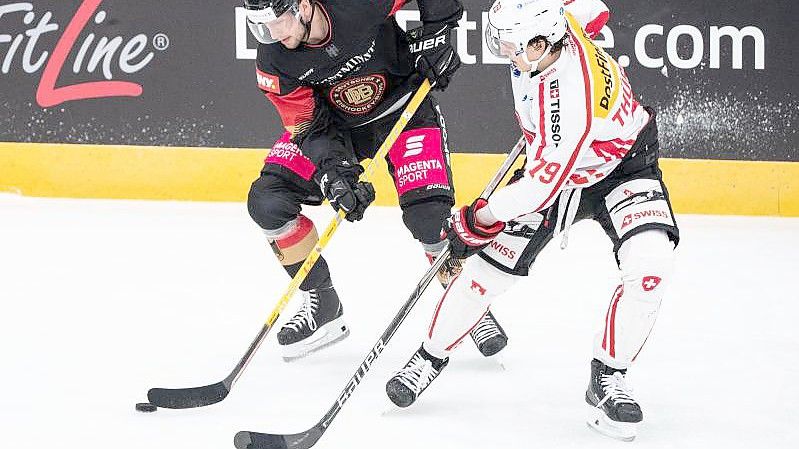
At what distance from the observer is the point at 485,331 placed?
3016 mm

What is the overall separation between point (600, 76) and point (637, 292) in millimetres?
439

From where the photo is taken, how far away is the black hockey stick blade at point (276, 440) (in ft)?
7.79

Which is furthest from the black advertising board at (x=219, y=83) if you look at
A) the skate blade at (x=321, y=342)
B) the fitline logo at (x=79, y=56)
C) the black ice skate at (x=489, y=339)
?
the black ice skate at (x=489, y=339)

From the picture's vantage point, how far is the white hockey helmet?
2342 millimetres

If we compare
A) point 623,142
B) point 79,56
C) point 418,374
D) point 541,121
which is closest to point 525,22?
point 541,121

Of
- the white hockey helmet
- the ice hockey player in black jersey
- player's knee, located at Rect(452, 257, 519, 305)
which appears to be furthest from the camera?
the ice hockey player in black jersey

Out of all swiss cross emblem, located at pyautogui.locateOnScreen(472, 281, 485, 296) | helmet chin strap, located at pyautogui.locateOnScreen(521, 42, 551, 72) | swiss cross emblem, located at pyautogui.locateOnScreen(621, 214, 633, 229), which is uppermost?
helmet chin strap, located at pyautogui.locateOnScreen(521, 42, 551, 72)

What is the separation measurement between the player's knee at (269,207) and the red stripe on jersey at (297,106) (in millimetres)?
165

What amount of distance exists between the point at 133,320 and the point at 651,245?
5.44 feet

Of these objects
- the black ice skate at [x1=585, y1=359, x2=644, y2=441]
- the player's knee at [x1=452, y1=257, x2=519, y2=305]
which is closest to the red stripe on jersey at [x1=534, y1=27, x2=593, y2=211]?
the player's knee at [x1=452, y1=257, x2=519, y2=305]

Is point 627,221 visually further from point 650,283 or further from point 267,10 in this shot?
point 267,10

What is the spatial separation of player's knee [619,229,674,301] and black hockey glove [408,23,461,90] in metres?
0.83

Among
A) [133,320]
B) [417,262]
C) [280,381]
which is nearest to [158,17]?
[417,262]

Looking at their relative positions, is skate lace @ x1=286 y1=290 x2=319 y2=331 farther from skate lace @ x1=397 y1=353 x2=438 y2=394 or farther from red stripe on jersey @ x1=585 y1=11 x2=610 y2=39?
red stripe on jersey @ x1=585 y1=11 x2=610 y2=39
